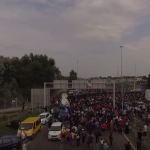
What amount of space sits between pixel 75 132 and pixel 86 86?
2642cm

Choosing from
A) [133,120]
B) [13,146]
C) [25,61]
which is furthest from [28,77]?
[13,146]

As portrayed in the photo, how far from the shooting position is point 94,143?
22.5 metres

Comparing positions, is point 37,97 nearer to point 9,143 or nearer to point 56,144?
point 56,144

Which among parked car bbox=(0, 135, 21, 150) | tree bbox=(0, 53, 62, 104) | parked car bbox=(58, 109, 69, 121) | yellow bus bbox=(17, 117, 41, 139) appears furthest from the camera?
tree bbox=(0, 53, 62, 104)

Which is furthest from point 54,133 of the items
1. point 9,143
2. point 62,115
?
point 62,115

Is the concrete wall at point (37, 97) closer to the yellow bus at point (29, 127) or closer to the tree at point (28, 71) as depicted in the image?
the tree at point (28, 71)

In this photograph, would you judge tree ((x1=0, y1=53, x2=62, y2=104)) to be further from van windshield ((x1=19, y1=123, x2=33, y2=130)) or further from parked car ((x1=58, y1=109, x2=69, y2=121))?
van windshield ((x1=19, y1=123, x2=33, y2=130))

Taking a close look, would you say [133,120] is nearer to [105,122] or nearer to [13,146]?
[105,122]

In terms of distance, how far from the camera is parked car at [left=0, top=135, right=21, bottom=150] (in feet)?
61.4

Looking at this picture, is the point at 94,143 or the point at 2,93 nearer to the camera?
the point at 94,143

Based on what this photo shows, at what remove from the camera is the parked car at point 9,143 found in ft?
61.4

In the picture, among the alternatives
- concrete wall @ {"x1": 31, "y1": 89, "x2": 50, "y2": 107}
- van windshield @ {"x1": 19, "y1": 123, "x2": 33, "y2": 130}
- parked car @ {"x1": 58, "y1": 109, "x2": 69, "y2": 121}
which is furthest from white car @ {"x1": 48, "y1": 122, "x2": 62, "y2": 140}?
concrete wall @ {"x1": 31, "y1": 89, "x2": 50, "y2": 107}

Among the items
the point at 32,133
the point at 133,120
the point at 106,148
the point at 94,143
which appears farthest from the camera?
the point at 133,120

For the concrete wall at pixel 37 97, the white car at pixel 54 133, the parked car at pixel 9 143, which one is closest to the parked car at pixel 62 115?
the white car at pixel 54 133
